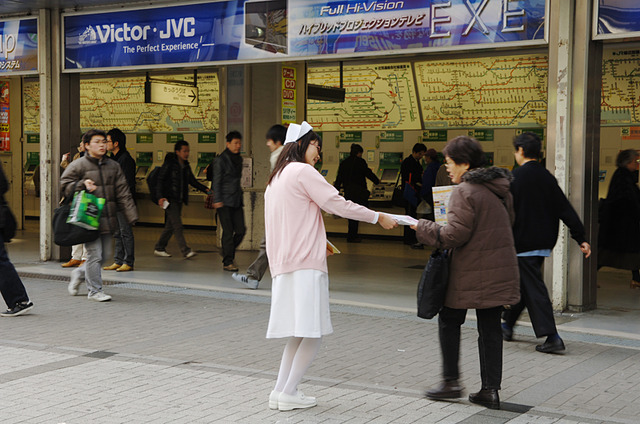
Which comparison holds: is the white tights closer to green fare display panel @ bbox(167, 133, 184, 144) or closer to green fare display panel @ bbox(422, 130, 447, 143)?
green fare display panel @ bbox(422, 130, 447, 143)

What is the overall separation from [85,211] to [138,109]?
1082cm

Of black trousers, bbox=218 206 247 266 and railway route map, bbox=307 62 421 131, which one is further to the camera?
railway route map, bbox=307 62 421 131

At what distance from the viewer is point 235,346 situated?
23.2ft

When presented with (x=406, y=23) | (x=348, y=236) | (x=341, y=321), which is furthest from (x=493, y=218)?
(x=348, y=236)

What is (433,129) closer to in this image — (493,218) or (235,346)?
(235,346)

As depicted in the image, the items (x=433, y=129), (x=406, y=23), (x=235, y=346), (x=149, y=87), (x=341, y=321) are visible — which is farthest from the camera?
(x=433, y=129)

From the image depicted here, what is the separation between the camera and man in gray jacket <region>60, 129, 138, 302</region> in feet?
29.2

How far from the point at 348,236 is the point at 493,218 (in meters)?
10.7

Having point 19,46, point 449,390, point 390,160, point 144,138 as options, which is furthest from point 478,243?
point 144,138

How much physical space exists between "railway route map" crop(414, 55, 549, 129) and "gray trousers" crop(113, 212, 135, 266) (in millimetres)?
6625

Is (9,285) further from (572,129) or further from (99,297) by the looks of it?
(572,129)

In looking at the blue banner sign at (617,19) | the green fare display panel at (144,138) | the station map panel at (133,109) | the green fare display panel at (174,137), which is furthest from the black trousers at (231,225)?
the green fare display panel at (144,138)

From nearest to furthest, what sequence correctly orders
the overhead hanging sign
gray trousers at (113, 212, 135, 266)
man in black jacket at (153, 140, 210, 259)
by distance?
1. gray trousers at (113, 212, 135, 266)
2. man in black jacket at (153, 140, 210, 259)
3. the overhead hanging sign

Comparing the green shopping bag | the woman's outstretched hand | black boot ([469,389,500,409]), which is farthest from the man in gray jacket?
black boot ([469,389,500,409])
